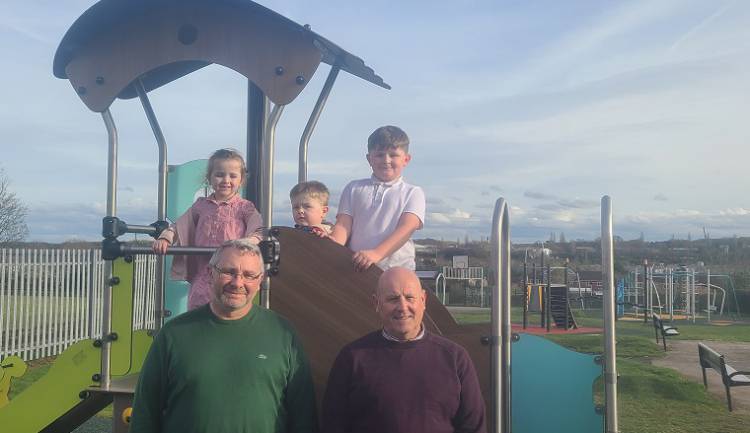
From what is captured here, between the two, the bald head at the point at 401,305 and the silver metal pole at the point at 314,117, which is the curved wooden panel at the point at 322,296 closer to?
the bald head at the point at 401,305

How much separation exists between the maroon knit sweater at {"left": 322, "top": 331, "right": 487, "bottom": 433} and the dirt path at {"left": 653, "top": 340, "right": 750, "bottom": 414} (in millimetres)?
7939

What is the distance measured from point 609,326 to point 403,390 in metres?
1.15

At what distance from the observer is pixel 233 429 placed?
9.07 feet

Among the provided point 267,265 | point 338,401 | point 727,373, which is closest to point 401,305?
point 338,401

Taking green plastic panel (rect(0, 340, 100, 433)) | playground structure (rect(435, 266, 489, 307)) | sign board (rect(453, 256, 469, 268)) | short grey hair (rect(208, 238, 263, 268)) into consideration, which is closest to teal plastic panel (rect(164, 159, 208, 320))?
green plastic panel (rect(0, 340, 100, 433))

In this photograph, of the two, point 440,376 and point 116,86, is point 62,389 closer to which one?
point 116,86

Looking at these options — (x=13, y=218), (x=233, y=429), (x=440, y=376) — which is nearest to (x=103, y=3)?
(x=233, y=429)

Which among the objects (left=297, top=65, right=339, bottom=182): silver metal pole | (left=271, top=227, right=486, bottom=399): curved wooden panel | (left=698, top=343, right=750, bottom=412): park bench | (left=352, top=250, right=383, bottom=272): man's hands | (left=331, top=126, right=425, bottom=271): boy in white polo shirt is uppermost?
(left=297, top=65, right=339, bottom=182): silver metal pole

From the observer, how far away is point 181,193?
21.5 ft

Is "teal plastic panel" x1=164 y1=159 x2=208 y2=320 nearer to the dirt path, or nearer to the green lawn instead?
the green lawn

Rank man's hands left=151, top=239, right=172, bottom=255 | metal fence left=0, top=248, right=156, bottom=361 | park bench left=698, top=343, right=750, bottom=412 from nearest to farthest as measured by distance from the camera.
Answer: man's hands left=151, top=239, right=172, bottom=255 < park bench left=698, top=343, right=750, bottom=412 < metal fence left=0, top=248, right=156, bottom=361

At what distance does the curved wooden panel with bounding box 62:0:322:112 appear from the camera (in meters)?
3.90

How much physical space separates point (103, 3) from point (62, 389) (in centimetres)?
252

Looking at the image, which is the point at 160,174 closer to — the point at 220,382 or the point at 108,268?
the point at 108,268
